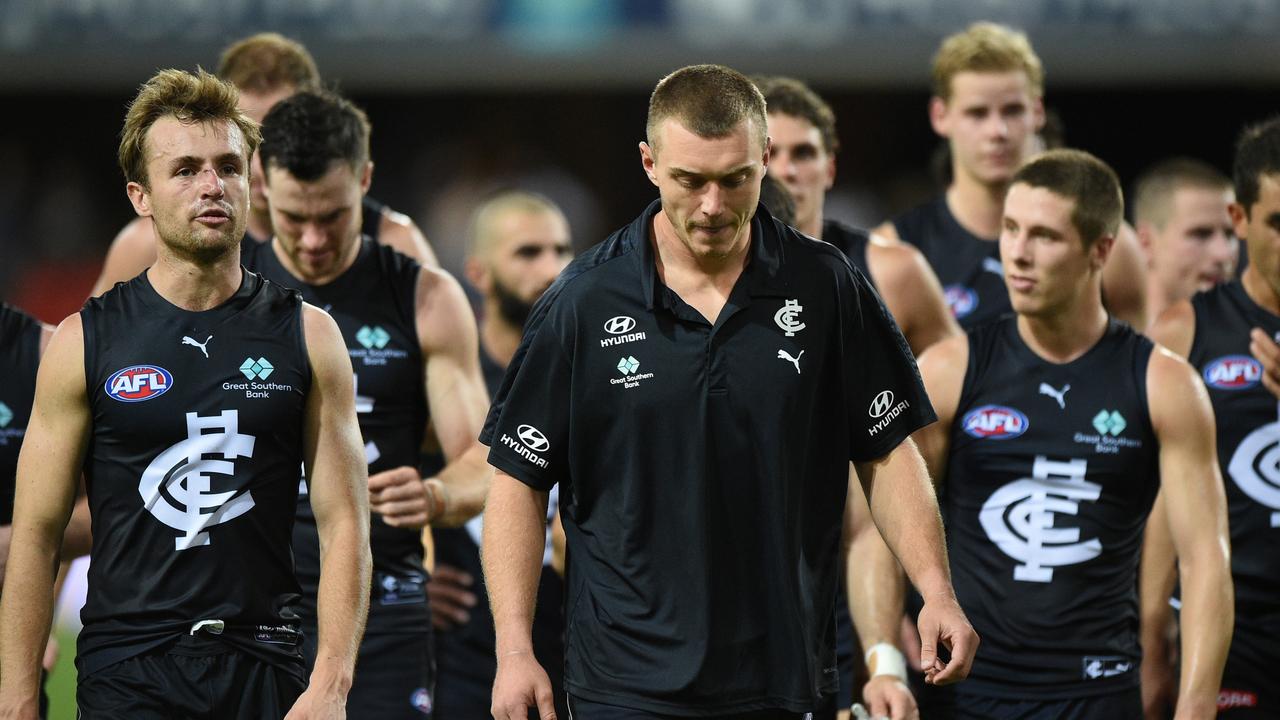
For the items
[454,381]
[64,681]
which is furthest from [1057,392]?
[64,681]

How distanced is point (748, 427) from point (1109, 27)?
973 centimetres

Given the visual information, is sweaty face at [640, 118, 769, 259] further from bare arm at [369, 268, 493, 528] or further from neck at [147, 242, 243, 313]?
bare arm at [369, 268, 493, 528]

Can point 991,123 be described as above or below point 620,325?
above

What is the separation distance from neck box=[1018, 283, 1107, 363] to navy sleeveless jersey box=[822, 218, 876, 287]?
102 cm

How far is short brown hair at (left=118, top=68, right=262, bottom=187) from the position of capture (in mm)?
4465

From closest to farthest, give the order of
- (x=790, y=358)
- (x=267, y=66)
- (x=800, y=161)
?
(x=790, y=358)
(x=800, y=161)
(x=267, y=66)

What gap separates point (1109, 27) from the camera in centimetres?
1282

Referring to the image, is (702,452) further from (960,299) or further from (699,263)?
(960,299)

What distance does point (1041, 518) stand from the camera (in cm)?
516

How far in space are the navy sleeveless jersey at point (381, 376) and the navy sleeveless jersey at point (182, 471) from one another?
1.28m

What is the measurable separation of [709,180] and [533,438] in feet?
2.54

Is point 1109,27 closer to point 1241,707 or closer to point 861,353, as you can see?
point 1241,707

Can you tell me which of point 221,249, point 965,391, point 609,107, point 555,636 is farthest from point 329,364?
point 609,107

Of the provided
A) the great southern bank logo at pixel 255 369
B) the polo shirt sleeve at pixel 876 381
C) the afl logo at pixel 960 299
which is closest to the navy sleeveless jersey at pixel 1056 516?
the polo shirt sleeve at pixel 876 381
